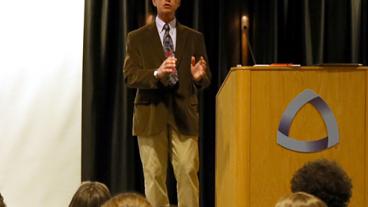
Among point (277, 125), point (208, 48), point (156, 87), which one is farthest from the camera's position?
point (208, 48)

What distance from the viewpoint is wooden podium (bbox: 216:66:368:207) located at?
91.6 inches

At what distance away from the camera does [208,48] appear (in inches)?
172

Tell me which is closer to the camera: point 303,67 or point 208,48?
point 303,67

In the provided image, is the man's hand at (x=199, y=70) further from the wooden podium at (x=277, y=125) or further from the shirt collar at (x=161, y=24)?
the wooden podium at (x=277, y=125)

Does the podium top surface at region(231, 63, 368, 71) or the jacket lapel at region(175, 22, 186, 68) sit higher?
the jacket lapel at region(175, 22, 186, 68)

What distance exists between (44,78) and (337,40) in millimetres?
2121

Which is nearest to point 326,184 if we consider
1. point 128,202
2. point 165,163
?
point 128,202

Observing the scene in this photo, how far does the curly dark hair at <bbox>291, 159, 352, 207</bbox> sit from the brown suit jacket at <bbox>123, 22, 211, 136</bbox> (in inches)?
52.5

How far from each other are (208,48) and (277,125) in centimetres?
210

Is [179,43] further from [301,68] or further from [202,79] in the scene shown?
[301,68]

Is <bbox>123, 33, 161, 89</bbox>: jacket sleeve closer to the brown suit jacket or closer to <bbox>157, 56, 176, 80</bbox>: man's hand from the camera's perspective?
the brown suit jacket

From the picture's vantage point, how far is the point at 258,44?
4.39 metres

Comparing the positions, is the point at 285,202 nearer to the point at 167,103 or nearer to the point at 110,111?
the point at 167,103

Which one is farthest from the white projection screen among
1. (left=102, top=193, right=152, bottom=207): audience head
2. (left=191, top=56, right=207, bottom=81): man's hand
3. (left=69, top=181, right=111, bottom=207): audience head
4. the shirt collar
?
(left=102, top=193, right=152, bottom=207): audience head
